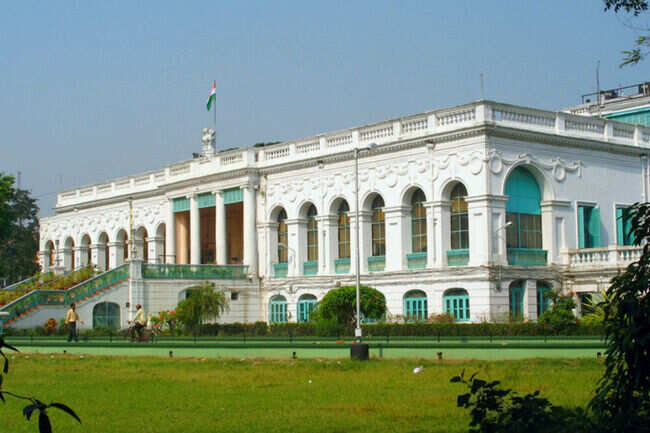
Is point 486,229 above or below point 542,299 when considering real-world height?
above

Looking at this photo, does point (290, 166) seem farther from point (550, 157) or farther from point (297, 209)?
point (550, 157)

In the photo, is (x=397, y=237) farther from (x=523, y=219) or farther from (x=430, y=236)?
(x=523, y=219)

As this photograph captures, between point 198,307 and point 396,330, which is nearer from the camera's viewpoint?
point 396,330

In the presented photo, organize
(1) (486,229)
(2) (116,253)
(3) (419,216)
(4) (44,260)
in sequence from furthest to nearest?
(4) (44,260) < (2) (116,253) < (3) (419,216) < (1) (486,229)

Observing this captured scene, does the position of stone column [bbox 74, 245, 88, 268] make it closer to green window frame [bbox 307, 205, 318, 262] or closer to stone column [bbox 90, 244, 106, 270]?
stone column [bbox 90, 244, 106, 270]

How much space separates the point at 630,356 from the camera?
9070 millimetres

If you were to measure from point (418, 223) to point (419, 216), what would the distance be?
374 mm

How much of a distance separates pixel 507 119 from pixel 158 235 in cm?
3131

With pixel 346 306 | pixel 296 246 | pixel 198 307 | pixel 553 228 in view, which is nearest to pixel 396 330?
pixel 346 306

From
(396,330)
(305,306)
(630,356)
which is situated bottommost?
(396,330)

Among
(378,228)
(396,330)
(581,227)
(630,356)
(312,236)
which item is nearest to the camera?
(630,356)

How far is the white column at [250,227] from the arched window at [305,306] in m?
4.34

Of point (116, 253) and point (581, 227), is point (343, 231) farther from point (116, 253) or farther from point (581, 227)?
point (116, 253)

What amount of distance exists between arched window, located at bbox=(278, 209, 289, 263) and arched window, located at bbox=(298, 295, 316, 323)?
3.37 metres
